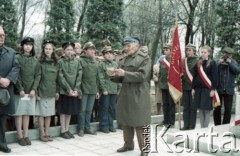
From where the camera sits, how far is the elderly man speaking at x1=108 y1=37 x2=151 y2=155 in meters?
5.79

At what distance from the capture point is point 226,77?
8.77 meters

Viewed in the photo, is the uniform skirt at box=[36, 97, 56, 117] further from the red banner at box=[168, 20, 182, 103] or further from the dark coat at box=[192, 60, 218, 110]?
→ the dark coat at box=[192, 60, 218, 110]

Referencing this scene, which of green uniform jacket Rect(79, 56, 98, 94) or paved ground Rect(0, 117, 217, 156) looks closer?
paved ground Rect(0, 117, 217, 156)

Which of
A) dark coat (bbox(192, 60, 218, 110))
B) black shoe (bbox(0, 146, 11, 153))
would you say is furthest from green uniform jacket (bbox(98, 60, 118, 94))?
black shoe (bbox(0, 146, 11, 153))

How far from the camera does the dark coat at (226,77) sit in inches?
341

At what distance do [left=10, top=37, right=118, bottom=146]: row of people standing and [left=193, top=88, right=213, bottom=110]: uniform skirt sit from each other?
1897 millimetres

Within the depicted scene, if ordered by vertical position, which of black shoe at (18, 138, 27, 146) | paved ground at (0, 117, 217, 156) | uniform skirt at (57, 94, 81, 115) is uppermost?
uniform skirt at (57, 94, 81, 115)

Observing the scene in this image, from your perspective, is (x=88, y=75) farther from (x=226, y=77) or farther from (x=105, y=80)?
(x=226, y=77)

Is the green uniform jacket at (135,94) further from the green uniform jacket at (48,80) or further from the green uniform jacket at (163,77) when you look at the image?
the green uniform jacket at (163,77)

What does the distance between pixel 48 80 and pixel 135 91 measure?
6.56ft

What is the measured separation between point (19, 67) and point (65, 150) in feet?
5.68

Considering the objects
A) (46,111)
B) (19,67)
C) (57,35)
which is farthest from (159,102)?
(57,35)

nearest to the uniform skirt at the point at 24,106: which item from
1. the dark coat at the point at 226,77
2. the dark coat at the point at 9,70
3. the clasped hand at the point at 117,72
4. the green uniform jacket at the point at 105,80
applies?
the dark coat at the point at 9,70

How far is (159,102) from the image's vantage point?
33.7 ft
